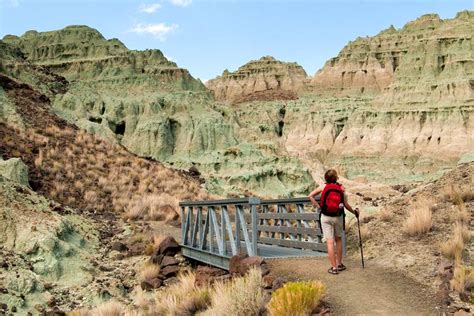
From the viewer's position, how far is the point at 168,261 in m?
14.3

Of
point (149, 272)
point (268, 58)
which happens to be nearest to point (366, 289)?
point (149, 272)

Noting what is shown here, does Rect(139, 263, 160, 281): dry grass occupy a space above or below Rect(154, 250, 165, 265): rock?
below

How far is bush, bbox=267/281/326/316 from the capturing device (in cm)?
708

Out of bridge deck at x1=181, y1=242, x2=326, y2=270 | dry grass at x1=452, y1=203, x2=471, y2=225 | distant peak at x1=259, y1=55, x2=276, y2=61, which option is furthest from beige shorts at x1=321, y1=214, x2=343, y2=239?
distant peak at x1=259, y1=55, x2=276, y2=61

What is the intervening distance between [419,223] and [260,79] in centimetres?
14127

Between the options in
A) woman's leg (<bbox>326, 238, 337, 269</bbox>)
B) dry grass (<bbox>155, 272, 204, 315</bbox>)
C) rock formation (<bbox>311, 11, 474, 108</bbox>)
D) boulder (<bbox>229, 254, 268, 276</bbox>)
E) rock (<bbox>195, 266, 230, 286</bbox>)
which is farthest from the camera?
rock formation (<bbox>311, 11, 474, 108</bbox>)

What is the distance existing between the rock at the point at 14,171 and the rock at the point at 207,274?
28.5ft

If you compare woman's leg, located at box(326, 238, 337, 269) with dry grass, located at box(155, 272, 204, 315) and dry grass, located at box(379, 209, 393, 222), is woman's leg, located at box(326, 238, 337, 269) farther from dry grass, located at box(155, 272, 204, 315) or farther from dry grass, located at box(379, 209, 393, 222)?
dry grass, located at box(379, 209, 393, 222)

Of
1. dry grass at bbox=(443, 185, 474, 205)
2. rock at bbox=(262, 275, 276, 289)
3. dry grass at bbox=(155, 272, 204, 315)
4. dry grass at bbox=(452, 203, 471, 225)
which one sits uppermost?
dry grass at bbox=(443, 185, 474, 205)

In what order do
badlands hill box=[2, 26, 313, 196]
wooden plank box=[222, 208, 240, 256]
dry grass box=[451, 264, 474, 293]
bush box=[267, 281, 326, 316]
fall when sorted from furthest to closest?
badlands hill box=[2, 26, 313, 196], wooden plank box=[222, 208, 240, 256], dry grass box=[451, 264, 474, 293], bush box=[267, 281, 326, 316]

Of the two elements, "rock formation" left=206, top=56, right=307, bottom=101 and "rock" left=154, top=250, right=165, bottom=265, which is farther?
"rock formation" left=206, top=56, right=307, bottom=101

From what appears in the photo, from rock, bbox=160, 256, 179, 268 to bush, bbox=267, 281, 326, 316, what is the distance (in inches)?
281

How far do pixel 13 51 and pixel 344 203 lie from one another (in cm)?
4029

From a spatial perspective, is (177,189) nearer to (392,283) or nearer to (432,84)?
(392,283)
